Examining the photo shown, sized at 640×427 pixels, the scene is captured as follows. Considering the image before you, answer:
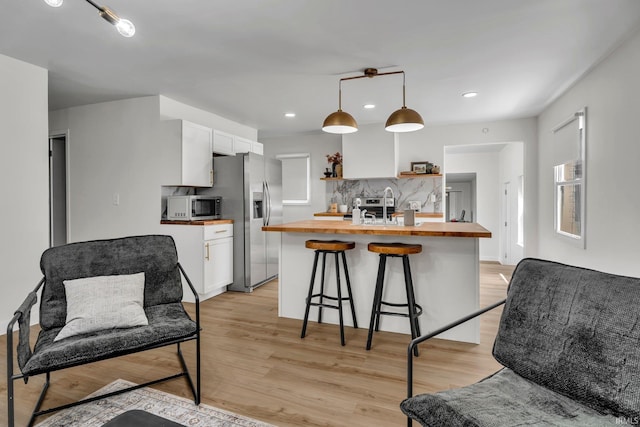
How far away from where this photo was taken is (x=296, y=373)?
230 centimetres

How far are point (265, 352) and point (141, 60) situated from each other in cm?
270

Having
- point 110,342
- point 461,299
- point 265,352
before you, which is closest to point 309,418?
point 265,352

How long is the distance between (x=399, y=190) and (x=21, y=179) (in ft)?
16.0

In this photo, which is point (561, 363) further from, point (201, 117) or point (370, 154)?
point (201, 117)

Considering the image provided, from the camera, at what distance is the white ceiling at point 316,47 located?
224 cm

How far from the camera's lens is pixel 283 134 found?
635 centimetres

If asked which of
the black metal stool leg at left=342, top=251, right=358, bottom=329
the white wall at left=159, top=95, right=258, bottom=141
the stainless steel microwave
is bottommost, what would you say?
the black metal stool leg at left=342, top=251, right=358, bottom=329

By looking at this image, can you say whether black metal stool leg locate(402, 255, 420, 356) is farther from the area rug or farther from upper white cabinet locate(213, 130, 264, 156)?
upper white cabinet locate(213, 130, 264, 156)

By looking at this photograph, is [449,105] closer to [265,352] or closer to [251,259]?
[251,259]

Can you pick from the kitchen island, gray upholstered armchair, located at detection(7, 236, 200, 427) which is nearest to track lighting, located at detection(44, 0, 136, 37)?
gray upholstered armchair, located at detection(7, 236, 200, 427)

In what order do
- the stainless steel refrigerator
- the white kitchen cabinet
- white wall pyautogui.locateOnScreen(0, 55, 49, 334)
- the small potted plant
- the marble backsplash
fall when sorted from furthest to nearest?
the small potted plant
the marble backsplash
the white kitchen cabinet
the stainless steel refrigerator
white wall pyautogui.locateOnScreen(0, 55, 49, 334)

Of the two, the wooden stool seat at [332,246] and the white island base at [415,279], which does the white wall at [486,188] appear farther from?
the wooden stool seat at [332,246]

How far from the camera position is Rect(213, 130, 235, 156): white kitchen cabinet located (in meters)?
4.59

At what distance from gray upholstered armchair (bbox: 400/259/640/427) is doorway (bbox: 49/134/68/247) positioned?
215 inches
